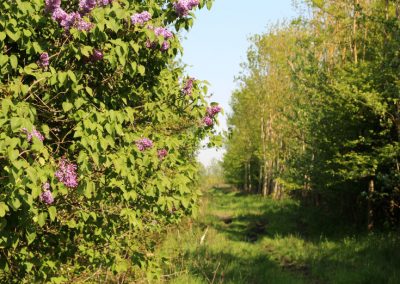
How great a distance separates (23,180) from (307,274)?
995 centimetres

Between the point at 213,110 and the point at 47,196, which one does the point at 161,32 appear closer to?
the point at 213,110

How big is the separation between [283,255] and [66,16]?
456 inches

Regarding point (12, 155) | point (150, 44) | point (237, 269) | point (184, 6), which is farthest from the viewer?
point (237, 269)

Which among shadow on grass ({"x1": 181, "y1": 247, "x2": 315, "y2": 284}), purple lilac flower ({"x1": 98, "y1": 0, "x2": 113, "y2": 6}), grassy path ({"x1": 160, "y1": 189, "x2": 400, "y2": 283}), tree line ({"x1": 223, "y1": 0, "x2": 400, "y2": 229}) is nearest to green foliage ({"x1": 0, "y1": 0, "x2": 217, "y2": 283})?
purple lilac flower ({"x1": 98, "y1": 0, "x2": 113, "y2": 6})

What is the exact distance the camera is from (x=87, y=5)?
4.59 m

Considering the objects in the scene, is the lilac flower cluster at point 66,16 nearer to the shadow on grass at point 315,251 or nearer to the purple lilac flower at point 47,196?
the purple lilac flower at point 47,196

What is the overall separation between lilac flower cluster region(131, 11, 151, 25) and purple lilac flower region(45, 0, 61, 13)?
780 millimetres

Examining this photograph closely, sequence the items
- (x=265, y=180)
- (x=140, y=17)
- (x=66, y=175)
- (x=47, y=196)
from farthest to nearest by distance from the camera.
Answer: (x=265, y=180) → (x=140, y=17) → (x=66, y=175) → (x=47, y=196)

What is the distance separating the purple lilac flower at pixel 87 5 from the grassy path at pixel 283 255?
178 inches

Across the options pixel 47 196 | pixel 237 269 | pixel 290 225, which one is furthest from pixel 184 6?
pixel 290 225

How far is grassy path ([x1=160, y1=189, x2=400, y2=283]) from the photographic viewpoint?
1057 cm

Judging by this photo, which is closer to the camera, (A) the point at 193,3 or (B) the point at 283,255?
(A) the point at 193,3

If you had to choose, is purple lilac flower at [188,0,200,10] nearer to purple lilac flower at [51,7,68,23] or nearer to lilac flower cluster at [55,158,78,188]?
purple lilac flower at [51,7,68,23]

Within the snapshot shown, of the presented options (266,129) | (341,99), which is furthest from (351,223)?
(266,129)
